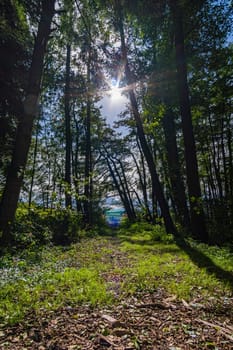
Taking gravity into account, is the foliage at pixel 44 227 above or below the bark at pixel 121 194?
below

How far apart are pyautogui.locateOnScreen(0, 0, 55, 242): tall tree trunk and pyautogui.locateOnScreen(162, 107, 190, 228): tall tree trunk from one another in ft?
17.3

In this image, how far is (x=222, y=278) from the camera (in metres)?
3.15

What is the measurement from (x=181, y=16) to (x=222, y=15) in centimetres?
161

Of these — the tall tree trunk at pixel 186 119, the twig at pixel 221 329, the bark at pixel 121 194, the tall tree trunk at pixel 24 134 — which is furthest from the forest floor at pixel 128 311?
the bark at pixel 121 194

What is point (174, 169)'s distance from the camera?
29.8ft

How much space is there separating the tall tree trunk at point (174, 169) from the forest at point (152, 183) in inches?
2.1

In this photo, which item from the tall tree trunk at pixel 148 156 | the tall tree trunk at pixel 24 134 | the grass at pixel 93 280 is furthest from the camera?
the tall tree trunk at pixel 148 156

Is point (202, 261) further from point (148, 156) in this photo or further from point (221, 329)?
point (148, 156)

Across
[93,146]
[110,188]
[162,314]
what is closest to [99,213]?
[110,188]

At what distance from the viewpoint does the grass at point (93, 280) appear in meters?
2.42

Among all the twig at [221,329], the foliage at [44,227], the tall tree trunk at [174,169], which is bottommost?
the twig at [221,329]

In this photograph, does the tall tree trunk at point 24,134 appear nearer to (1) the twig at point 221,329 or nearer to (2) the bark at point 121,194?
(1) the twig at point 221,329

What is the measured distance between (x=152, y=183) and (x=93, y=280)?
5.97 metres

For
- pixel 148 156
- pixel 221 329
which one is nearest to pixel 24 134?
pixel 148 156
